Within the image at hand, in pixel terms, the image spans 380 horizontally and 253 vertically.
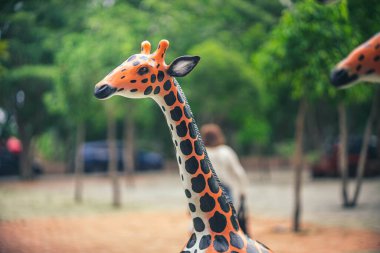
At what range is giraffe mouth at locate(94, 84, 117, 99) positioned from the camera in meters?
3.17

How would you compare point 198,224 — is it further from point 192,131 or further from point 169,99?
point 169,99

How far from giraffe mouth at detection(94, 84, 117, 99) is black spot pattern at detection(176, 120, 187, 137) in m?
0.61

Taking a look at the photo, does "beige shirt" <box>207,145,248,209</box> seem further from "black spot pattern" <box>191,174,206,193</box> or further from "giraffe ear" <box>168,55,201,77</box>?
"giraffe ear" <box>168,55,201,77</box>

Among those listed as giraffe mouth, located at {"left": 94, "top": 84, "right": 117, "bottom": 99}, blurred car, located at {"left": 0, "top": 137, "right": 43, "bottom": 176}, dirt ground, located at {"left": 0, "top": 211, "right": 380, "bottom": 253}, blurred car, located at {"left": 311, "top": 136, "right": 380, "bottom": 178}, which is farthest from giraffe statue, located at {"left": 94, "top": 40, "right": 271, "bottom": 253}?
blurred car, located at {"left": 0, "top": 137, "right": 43, "bottom": 176}

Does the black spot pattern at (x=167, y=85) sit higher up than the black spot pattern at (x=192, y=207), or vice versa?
the black spot pattern at (x=167, y=85)

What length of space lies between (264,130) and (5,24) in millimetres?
14620

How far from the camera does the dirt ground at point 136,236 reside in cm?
779

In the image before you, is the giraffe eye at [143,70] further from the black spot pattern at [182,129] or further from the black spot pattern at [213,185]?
the black spot pattern at [213,185]

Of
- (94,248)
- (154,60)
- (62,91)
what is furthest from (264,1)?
(154,60)

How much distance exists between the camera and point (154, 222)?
10695 millimetres

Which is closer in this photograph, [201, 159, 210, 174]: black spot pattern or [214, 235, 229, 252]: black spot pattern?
[214, 235, 229, 252]: black spot pattern

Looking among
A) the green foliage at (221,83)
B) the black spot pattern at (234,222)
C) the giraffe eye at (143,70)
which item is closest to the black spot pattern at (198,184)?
the black spot pattern at (234,222)

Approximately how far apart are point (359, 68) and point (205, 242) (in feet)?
5.40

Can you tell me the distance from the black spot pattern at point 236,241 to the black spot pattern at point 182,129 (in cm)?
81
